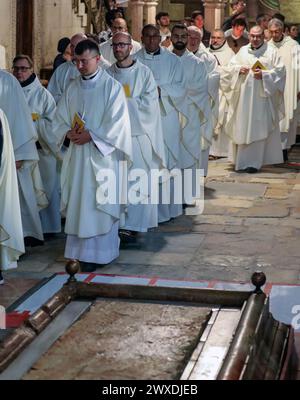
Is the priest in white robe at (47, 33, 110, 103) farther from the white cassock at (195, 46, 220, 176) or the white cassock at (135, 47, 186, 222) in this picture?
the white cassock at (195, 46, 220, 176)

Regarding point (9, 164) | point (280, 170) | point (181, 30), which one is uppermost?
point (181, 30)

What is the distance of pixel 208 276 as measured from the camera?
7699 mm

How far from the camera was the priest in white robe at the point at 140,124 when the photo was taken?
8656mm

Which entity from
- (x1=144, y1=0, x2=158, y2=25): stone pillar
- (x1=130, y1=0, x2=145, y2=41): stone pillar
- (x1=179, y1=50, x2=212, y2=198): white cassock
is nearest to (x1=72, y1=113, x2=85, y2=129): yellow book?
(x1=179, y1=50, x2=212, y2=198): white cassock

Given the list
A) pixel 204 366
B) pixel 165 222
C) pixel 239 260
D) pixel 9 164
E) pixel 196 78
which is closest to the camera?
pixel 204 366

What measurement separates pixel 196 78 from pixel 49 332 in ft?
19.9

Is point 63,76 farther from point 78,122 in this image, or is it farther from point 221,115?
point 221,115

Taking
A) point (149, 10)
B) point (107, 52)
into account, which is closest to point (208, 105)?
point (107, 52)

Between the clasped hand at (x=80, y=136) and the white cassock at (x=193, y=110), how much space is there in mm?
2655

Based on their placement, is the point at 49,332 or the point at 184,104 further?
the point at 184,104

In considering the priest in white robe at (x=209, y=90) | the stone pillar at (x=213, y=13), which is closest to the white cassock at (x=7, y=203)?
the priest in white robe at (x=209, y=90)

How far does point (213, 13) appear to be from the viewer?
2072cm
